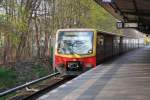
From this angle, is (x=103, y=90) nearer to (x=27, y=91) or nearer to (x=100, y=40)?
(x=27, y=91)

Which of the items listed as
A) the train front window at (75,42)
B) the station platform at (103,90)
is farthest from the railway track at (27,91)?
the train front window at (75,42)

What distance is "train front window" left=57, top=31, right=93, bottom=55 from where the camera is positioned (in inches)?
937

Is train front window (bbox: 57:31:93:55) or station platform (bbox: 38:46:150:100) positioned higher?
train front window (bbox: 57:31:93:55)

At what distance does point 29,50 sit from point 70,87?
18.4 meters

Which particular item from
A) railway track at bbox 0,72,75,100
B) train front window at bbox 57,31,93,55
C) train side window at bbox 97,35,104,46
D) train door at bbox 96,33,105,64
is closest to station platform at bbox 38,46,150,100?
railway track at bbox 0,72,75,100

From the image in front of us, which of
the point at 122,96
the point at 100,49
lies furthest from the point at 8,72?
the point at 122,96

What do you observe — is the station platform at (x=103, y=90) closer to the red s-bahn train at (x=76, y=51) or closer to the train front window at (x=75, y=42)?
the red s-bahn train at (x=76, y=51)

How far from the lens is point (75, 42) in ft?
78.8

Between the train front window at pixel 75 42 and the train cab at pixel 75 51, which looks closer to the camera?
the train cab at pixel 75 51

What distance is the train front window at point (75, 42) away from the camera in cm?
2380

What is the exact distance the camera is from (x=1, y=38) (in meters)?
26.3

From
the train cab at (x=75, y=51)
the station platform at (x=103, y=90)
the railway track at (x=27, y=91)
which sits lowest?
the railway track at (x=27, y=91)

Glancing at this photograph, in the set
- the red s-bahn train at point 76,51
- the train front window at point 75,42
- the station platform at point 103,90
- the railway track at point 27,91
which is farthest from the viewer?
the train front window at point 75,42

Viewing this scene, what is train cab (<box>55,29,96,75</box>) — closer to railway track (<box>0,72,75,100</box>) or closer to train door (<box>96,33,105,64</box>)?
train door (<box>96,33,105,64</box>)
